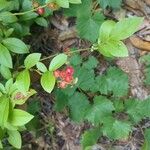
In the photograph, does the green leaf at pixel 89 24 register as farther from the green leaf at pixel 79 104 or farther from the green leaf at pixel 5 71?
the green leaf at pixel 5 71

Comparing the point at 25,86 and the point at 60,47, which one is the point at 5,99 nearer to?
the point at 25,86

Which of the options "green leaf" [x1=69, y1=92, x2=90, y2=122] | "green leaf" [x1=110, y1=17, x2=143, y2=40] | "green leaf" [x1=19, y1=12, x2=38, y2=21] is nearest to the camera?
"green leaf" [x1=110, y1=17, x2=143, y2=40]

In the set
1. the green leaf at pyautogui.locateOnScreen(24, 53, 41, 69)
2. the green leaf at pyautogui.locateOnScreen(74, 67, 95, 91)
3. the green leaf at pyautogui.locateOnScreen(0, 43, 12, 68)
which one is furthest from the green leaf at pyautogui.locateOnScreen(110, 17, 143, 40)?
the green leaf at pyautogui.locateOnScreen(74, 67, 95, 91)

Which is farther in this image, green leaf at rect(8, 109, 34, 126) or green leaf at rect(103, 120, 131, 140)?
green leaf at rect(103, 120, 131, 140)

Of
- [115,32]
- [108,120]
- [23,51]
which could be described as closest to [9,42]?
[23,51]

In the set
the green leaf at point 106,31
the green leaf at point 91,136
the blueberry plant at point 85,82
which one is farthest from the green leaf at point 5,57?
the green leaf at point 91,136

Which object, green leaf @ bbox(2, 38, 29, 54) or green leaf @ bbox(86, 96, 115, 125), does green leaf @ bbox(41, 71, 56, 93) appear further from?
green leaf @ bbox(86, 96, 115, 125)

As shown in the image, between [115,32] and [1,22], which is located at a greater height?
[115,32]
